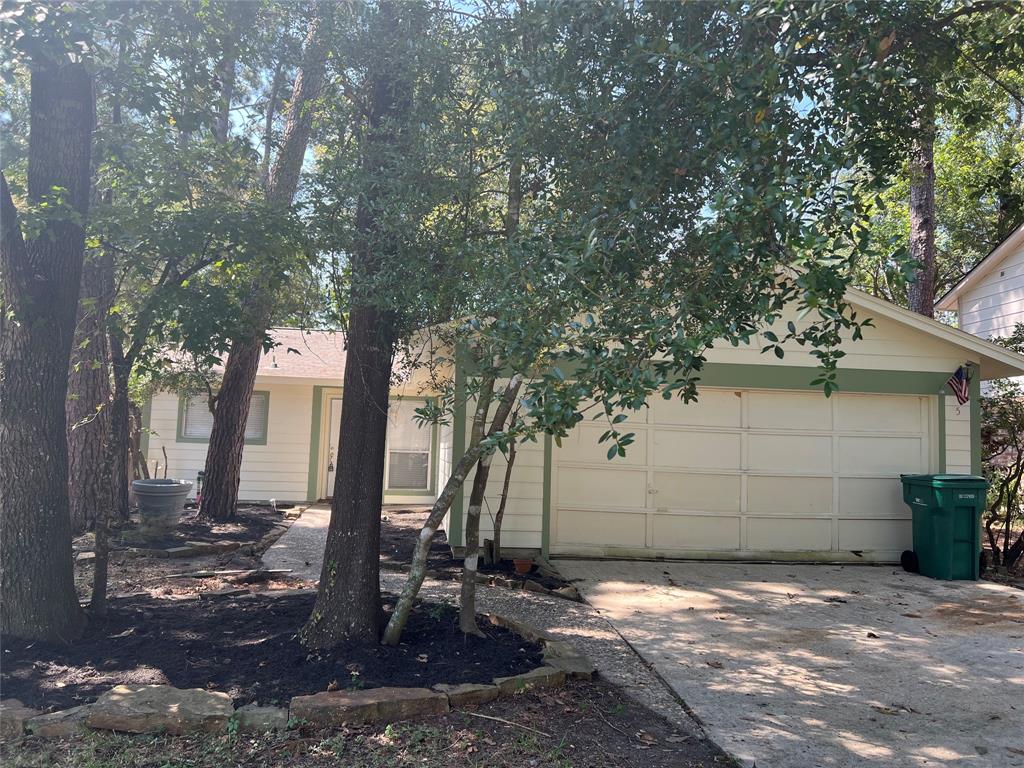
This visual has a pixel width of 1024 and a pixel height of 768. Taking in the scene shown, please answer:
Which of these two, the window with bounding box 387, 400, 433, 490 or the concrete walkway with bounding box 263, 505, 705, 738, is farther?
the window with bounding box 387, 400, 433, 490

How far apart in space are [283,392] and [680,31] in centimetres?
1150

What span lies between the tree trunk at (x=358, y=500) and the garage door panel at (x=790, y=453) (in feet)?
19.4

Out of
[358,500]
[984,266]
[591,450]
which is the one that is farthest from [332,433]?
[984,266]

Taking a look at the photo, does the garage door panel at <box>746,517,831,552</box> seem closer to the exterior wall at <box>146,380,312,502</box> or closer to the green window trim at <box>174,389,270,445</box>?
the exterior wall at <box>146,380,312,502</box>

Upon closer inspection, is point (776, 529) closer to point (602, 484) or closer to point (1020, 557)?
point (602, 484)

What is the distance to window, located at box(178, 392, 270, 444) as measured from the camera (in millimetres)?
14039

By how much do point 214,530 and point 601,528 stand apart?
5275mm

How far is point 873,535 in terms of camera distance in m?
9.49

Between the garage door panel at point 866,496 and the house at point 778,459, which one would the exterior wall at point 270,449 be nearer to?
the house at point 778,459

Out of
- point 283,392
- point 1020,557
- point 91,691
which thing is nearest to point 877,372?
point 1020,557

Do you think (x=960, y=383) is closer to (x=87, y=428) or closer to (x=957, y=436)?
(x=957, y=436)

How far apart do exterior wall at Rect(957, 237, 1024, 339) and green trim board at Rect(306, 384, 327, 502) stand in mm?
12660

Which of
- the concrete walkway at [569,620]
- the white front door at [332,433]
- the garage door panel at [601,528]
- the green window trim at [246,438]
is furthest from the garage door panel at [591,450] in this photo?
the green window trim at [246,438]

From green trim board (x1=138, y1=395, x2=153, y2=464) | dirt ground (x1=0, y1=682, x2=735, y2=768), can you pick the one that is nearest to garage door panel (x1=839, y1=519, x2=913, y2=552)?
dirt ground (x1=0, y1=682, x2=735, y2=768)
